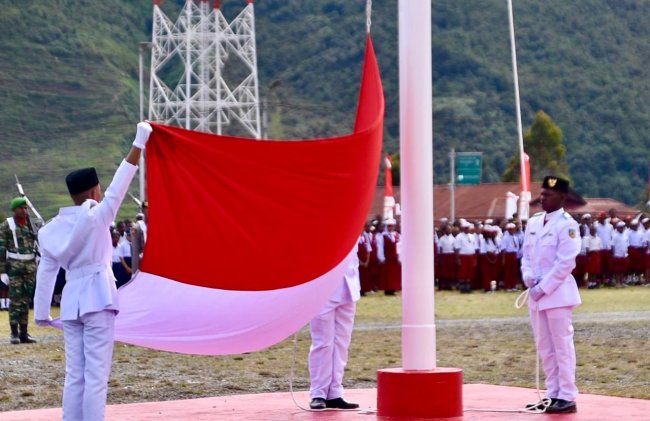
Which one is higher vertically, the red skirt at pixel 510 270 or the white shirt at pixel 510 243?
the white shirt at pixel 510 243

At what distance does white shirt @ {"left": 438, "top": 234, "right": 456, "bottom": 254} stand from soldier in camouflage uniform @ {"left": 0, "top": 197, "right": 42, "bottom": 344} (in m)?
15.5

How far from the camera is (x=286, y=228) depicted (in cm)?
896

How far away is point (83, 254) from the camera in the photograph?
27.0 ft

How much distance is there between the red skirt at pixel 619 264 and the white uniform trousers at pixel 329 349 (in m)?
23.7

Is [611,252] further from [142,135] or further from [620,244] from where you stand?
[142,135]

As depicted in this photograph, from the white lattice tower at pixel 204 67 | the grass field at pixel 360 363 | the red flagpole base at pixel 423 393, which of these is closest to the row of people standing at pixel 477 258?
the grass field at pixel 360 363

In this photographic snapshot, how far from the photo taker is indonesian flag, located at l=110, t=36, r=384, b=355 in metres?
8.76

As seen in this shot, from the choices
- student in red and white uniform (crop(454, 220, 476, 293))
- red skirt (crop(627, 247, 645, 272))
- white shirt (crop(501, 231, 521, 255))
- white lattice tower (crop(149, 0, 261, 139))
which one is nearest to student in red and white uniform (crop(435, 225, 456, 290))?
student in red and white uniform (crop(454, 220, 476, 293))

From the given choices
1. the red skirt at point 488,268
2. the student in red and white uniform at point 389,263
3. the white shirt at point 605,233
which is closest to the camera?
the student in red and white uniform at point 389,263

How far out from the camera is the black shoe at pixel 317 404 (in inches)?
→ 413

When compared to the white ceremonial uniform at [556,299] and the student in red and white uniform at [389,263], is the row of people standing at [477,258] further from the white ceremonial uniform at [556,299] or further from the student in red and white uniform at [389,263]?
the white ceremonial uniform at [556,299]

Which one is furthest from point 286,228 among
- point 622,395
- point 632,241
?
point 632,241

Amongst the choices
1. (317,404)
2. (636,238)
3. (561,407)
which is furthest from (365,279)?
(561,407)

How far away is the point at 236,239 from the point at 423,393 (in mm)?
1816
